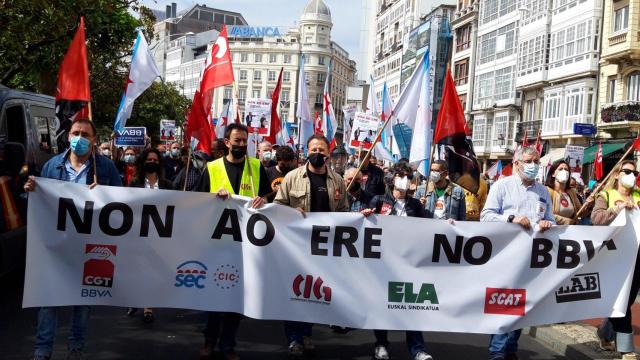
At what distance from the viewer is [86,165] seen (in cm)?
620

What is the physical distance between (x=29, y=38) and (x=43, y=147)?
602cm

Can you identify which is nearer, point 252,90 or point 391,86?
point 391,86

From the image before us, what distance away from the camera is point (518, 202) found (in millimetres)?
6586

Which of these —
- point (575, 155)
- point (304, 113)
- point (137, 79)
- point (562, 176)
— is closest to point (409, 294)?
point (562, 176)

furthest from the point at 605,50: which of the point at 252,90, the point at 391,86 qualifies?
the point at 252,90

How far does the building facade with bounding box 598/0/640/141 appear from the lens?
36.5m

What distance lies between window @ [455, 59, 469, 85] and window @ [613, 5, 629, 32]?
22.1 metres

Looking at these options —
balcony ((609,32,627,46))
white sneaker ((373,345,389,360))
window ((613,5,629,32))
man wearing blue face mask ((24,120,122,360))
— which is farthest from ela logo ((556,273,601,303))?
window ((613,5,629,32))

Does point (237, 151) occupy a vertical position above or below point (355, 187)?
above

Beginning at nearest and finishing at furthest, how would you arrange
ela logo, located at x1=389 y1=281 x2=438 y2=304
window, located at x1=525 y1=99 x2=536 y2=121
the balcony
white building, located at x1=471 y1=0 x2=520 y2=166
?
1. ela logo, located at x1=389 y1=281 x2=438 y2=304
2. the balcony
3. window, located at x1=525 y1=99 x2=536 y2=121
4. white building, located at x1=471 y1=0 x2=520 y2=166

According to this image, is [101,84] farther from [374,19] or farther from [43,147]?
[374,19]

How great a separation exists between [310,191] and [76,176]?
1.88m

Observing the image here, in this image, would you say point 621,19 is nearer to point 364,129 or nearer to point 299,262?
point 364,129

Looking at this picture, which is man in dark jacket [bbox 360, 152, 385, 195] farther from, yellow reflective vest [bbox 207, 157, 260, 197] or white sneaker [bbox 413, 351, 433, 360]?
white sneaker [bbox 413, 351, 433, 360]
